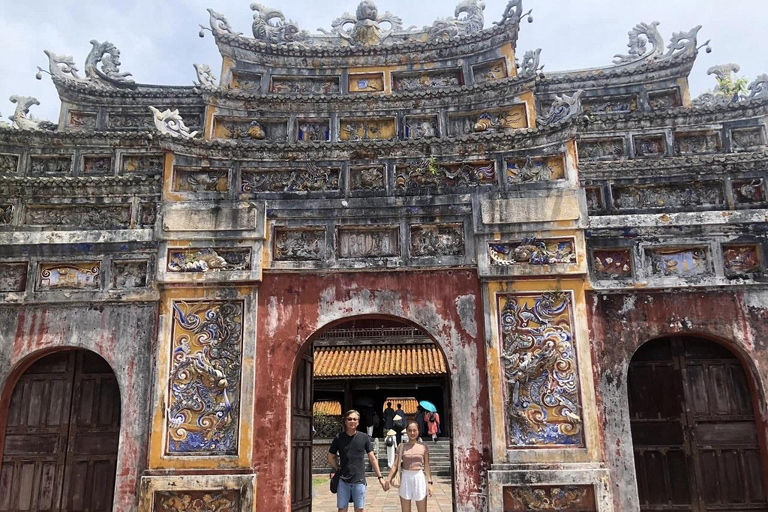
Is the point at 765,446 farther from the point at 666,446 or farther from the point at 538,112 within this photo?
the point at 538,112

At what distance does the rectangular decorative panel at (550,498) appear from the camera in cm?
782

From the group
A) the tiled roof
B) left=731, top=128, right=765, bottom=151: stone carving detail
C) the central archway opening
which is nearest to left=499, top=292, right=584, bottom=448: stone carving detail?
left=731, top=128, right=765, bottom=151: stone carving detail

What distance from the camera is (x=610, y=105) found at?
1182 cm

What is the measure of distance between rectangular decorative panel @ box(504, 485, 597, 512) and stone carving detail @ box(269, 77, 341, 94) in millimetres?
7973

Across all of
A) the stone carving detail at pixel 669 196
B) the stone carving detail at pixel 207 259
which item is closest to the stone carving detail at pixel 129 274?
the stone carving detail at pixel 207 259

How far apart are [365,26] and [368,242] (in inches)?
222

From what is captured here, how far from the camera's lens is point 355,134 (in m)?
11.4

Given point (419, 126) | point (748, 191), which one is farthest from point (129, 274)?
point (748, 191)

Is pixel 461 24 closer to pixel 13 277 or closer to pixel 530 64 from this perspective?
pixel 530 64

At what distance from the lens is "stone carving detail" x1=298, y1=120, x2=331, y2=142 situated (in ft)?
37.1

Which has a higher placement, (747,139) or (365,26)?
(365,26)

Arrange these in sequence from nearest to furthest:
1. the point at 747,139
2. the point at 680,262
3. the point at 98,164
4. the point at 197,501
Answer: the point at 197,501
the point at 680,262
the point at 747,139
the point at 98,164

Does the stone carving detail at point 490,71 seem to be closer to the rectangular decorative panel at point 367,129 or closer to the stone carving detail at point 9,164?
the rectangular decorative panel at point 367,129

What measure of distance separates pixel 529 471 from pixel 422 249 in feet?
10.7
